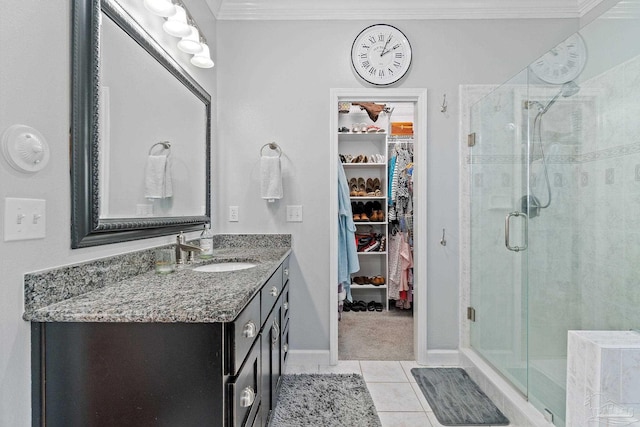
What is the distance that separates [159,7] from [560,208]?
7.72 feet

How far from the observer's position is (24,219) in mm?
887

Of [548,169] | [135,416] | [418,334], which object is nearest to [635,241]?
[548,169]

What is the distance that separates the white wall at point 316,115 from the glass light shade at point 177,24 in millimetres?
803

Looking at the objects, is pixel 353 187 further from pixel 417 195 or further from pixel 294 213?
pixel 294 213

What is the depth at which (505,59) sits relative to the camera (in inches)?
97.4

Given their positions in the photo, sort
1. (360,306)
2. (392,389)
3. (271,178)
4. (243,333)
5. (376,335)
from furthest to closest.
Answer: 1. (360,306)
2. (376,335)
3. (271,178)
4. (392,389)
5. (243,333)

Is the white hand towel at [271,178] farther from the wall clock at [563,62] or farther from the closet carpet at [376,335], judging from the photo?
the wall clock at [563,62]

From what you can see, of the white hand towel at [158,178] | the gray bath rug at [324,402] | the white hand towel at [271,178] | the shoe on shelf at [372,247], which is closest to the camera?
the white hand towel at [158,178]

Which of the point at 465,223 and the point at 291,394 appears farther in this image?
the point at 465,223

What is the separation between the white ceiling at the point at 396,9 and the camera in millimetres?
2410

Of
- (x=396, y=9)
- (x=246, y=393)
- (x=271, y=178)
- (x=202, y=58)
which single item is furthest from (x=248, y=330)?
(x=396, y=9)

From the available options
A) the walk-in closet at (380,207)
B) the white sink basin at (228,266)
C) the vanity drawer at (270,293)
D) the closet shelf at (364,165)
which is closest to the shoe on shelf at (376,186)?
the walk-in closet at (380,207)

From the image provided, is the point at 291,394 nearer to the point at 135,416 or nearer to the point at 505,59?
the point at 135,416

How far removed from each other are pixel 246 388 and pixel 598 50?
2.41 m
